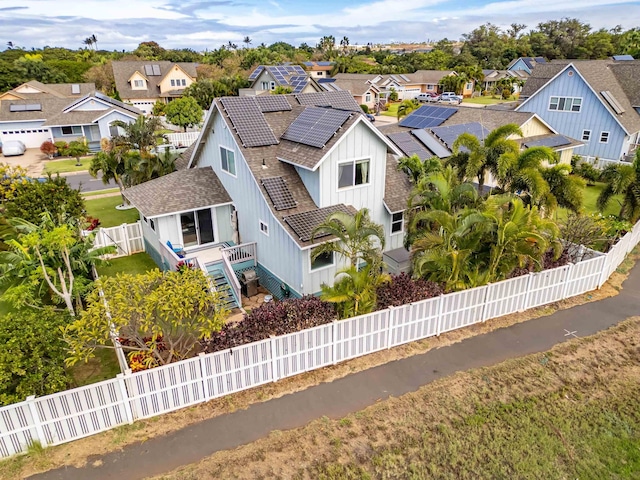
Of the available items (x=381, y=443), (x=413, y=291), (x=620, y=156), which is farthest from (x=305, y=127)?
(x=620, y=156)

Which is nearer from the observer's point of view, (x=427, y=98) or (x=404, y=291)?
(x=404, y=291)

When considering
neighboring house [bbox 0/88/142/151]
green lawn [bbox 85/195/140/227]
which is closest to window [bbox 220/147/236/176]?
green lawn [bbox 85/195/140/227]

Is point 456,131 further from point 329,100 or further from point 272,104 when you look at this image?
point 272,104

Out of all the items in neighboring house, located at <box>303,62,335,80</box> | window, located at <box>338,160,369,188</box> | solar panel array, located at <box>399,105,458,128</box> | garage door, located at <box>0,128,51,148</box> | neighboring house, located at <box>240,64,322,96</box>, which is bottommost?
garage door, located at <box>0,128,51,148</box>

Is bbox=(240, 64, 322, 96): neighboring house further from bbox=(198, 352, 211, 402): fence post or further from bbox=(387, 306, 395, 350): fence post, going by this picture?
bbox=(198, 352, 211, 402): fence post

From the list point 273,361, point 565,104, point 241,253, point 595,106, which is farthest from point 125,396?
point 565,104

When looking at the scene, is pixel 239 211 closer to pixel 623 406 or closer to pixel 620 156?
pixel 623 406
